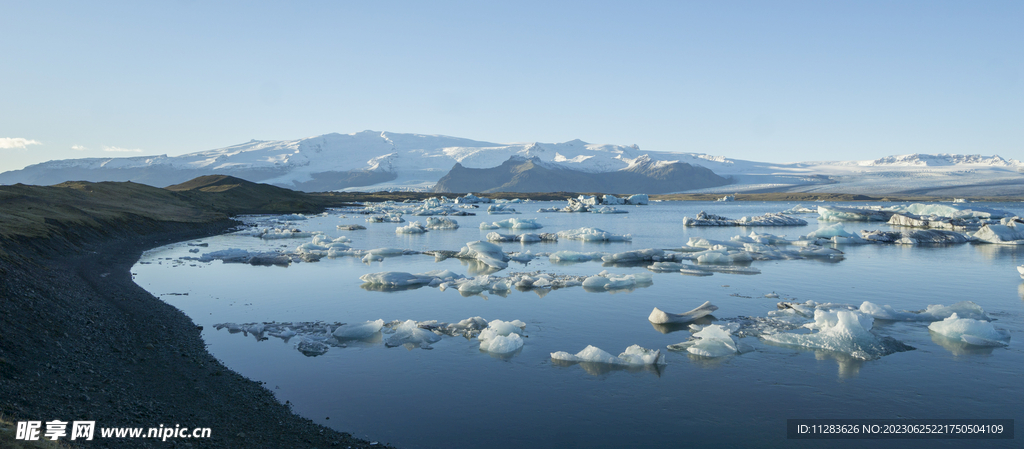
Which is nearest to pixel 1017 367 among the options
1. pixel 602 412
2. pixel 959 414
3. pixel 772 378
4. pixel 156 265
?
pixel 959 414

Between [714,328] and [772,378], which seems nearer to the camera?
[772,378]

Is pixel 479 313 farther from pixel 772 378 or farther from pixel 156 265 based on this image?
pixel 156 265

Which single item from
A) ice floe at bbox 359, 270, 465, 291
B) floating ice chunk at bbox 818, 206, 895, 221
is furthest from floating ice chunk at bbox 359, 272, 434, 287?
floating ice chunk at bbox 818, 206, 895, 221

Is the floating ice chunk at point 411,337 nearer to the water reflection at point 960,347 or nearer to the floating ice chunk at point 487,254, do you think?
the water reflection at point 960,347

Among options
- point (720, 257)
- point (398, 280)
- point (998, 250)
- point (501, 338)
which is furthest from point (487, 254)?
point (998, 250)

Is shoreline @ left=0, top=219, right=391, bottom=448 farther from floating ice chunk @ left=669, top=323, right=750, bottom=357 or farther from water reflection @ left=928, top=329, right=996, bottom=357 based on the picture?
water reflection @ left=928, top=329, right=996, bottom=357

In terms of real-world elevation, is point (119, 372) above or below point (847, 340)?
above

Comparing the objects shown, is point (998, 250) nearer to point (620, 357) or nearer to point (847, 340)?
point (847, 340)
